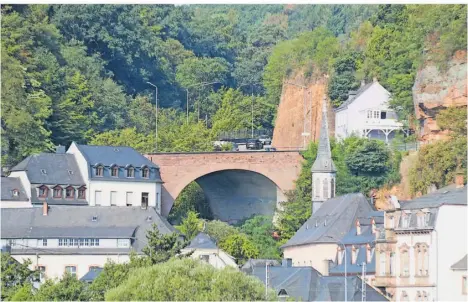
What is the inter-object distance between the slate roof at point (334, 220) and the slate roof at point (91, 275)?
491 inches

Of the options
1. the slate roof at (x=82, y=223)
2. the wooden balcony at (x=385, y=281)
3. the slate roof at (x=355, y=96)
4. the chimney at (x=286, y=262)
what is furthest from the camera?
the slate roof at (x=355, y=96)

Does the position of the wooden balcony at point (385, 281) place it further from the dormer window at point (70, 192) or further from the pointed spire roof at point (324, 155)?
the dormer window at point (70, 192)

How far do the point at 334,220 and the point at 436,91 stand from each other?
10.7m

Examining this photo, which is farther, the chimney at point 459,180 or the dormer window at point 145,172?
the dormer window at point 145,172

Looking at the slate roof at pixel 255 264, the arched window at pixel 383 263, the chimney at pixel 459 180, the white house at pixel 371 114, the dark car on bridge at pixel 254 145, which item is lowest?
the slate roof at pixel 255 264

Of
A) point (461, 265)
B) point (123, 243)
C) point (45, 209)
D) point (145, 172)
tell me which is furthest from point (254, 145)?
point (461, 265)

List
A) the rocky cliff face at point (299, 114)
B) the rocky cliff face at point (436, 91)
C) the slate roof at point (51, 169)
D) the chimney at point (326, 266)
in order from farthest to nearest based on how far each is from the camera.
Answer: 1. the rocky cliff face at point (299, 114)
2. the slate roof at point (51, 169)
3. the rocky cliff face at point (436, 91)
4. the chimney at point (326, 266)

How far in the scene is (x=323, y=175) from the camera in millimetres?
128000

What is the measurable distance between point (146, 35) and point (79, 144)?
111 feet

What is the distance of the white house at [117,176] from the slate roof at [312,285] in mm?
25144

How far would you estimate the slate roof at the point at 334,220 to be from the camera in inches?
4535

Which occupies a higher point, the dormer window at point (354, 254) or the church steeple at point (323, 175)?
the church steeple at point (323, 175)

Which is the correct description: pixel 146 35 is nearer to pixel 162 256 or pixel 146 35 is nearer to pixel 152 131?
pixel 152 131

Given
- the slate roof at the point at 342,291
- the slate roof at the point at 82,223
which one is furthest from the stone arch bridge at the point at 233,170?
the slate roof at the point at 342,291
